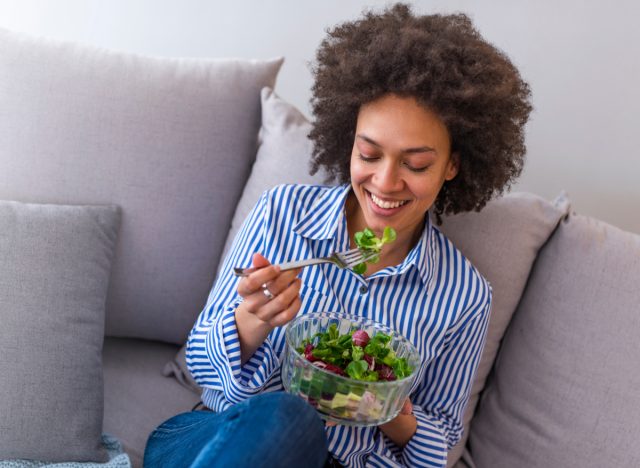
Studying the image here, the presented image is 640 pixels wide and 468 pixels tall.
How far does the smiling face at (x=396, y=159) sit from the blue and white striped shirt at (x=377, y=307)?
0.11 m

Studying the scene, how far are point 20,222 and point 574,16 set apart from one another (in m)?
1.40

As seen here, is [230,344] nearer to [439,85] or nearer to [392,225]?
[392,225]

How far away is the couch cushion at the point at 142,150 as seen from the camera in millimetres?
1595

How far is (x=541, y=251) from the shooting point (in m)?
1.66

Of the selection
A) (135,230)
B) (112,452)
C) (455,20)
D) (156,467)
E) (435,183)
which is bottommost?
(112,452)

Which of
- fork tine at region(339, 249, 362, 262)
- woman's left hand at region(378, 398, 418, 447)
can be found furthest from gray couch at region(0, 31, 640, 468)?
fork tine at region(339, 249, 362, 262)

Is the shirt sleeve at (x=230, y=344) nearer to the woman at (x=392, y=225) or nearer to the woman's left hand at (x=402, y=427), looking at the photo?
the woman at (x=392, y=225)

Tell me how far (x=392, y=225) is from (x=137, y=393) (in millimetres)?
713

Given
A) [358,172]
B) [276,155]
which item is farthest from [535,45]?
[358,172]

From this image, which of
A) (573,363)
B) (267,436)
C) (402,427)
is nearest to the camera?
(267,436)

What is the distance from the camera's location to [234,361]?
4.13ft

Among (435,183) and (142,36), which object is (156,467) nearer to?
(435,183)

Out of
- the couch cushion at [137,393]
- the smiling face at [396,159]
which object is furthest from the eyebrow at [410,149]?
the couch cushion at [137,393]

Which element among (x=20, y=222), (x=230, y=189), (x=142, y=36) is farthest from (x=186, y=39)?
(x=20, y=222)
